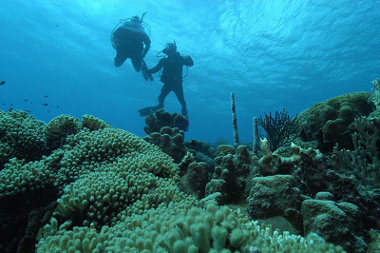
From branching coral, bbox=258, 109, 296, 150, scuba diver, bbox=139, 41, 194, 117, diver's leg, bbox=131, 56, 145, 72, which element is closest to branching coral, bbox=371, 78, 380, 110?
branching coral, bbox=258, 109, 296, 150

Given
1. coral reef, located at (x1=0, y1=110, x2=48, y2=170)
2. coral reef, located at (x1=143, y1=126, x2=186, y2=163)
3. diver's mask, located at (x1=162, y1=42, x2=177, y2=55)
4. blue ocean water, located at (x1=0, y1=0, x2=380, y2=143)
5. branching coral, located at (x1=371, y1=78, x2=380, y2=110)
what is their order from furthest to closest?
1. blue ocean water, located at (x1=0, y1=0, x2=380, y2=143)
2. diver's mask, located at (x1=162, y1=42, x2=177, y2=55)
3. coral reef, located at (x1=143, y1=126, x2=186, y2=163)
4. branching coral, located at (x1=371, y1=78, x2=380, y2=110)
5. coral reef, located at (x1=0, y1=110, x2=48, y2=170)

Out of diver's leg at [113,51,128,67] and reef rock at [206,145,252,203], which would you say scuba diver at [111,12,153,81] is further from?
reef rock at [206,145,252,203]

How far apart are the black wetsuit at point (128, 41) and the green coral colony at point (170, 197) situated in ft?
36.4

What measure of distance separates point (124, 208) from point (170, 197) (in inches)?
27.5

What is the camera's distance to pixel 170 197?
294 centimetres

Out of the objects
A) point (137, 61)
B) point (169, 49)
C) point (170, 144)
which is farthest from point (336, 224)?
point (137, 61)

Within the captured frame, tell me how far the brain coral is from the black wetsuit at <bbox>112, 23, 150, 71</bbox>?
12.4 meters

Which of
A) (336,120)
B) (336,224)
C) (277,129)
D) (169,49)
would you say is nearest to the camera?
(336,224)

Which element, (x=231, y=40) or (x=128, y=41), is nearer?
(x=128, y=41)

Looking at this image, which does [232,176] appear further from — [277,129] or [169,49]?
[169,49]

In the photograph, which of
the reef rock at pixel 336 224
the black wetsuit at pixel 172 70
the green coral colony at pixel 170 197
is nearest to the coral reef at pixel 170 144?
the green coral colony at pixel 170 197

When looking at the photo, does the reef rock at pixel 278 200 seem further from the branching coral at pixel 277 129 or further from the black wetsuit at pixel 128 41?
the black wetsuit at pixel 128 41

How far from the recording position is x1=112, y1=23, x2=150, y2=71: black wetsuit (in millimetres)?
14008

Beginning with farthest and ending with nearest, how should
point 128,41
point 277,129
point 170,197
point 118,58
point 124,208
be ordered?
point 118,58
point 128,41
point 277,129
point 170,197
point 124,208
